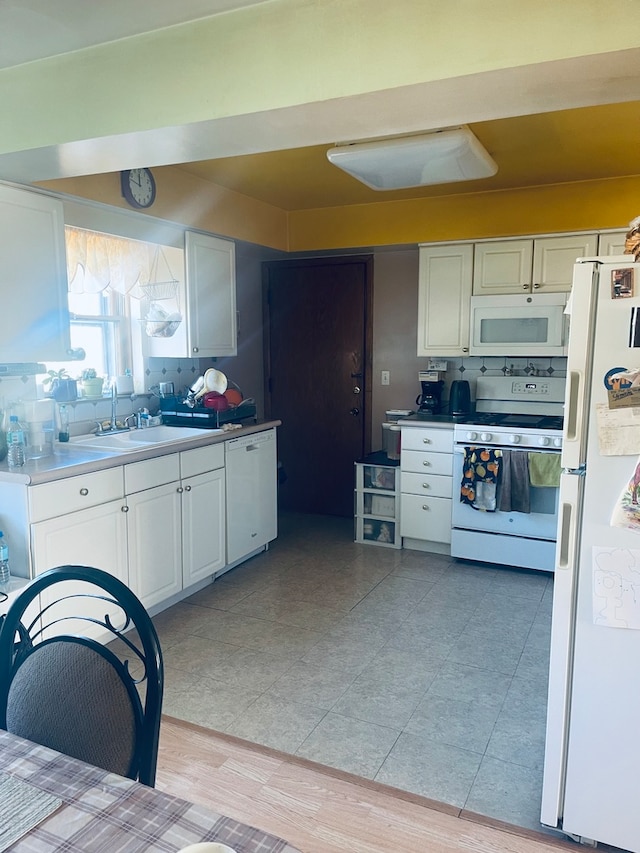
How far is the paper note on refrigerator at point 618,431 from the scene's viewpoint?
160 cm

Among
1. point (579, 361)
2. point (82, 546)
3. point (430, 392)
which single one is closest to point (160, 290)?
point (82, 546)

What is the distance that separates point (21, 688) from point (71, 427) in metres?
2.32

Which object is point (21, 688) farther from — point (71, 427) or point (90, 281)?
point (90, 281)

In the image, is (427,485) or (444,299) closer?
(427,485)

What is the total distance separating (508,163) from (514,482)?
1.81 meters

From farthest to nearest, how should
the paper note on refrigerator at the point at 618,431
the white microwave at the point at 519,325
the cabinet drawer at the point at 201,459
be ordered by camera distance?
the white microwave at the point at 519,325, the cabinet drawer at the point at 201,459, the paper note on refrigerator at the point at 618,431

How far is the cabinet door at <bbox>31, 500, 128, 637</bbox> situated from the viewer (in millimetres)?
2498

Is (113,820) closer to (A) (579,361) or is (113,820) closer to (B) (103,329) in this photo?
(A) (579,361)

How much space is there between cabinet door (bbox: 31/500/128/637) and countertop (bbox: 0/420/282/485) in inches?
7.3

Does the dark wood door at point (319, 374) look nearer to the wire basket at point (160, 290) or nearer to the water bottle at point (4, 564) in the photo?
the wire basket at point (160, 290)

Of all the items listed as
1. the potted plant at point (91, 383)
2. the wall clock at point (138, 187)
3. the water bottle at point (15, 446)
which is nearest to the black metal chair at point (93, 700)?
the water bottle at point (15, 446)

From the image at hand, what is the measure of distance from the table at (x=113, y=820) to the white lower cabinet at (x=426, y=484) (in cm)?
327

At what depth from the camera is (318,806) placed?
1.89 m

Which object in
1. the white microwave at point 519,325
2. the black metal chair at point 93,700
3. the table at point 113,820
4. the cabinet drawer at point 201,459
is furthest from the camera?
the white microwave at point 519,325
